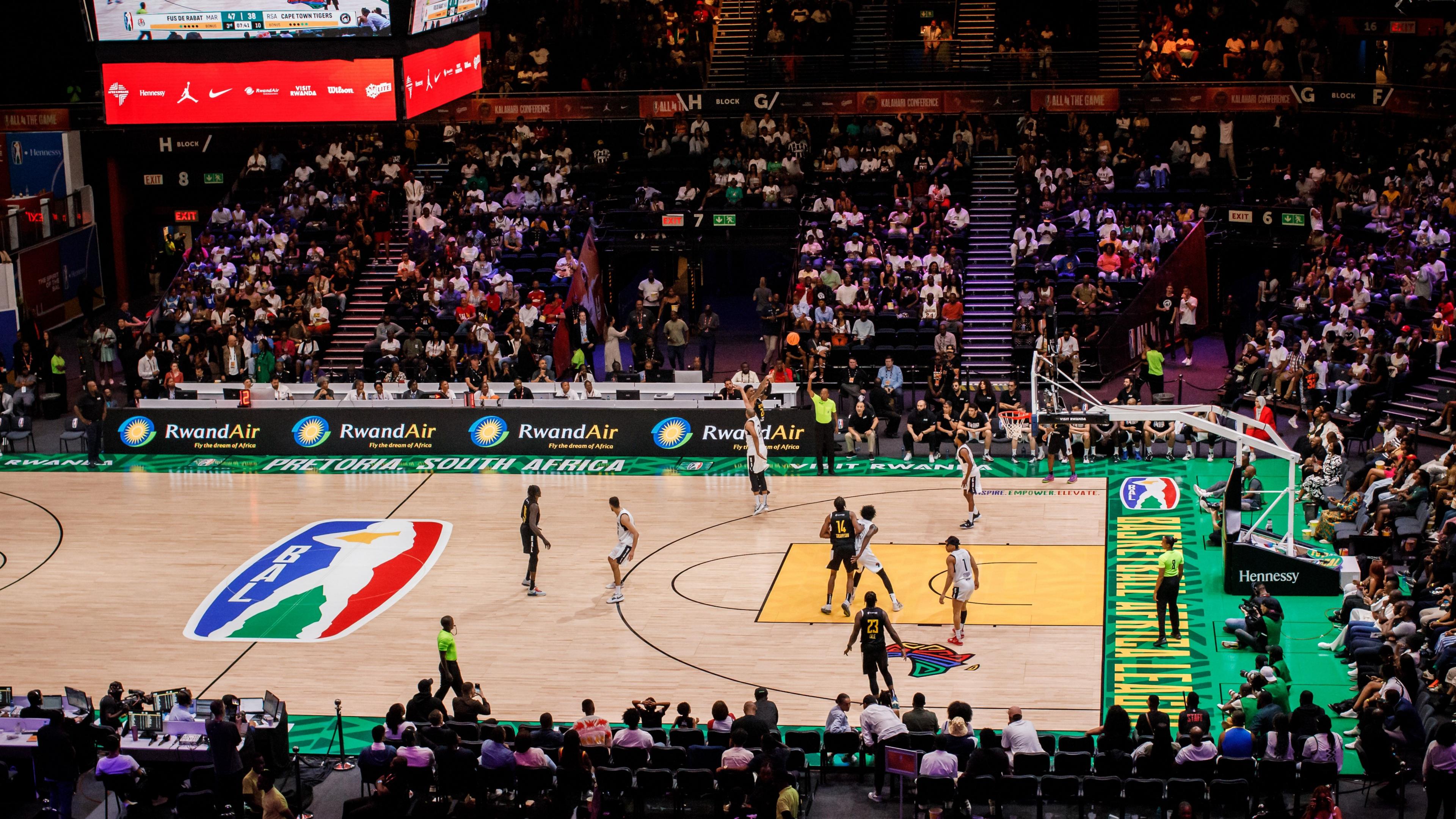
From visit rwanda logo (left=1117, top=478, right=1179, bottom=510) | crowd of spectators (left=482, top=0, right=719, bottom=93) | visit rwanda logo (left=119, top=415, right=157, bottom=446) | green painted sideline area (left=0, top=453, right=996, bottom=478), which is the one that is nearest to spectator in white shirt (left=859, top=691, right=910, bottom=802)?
visit rwanda logo (left=1117, top=478, right=1179, bottom=510)

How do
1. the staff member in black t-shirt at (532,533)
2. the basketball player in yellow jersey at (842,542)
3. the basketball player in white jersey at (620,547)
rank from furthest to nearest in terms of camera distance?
the staff member in black t-shirt at (532,533) < the basketball player in white jersey at (620,547) < the basketball player in yellow jersey at (842,542)

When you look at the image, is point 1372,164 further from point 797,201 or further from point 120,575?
point 120,575

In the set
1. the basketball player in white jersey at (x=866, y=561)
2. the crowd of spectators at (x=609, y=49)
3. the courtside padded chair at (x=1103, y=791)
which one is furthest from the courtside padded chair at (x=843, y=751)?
the crowd of spectators at (x=609, y=49)

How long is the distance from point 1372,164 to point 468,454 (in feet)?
70.3

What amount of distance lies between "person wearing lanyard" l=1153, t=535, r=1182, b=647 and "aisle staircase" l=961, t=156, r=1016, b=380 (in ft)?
43.0

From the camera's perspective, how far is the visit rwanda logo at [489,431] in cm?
3231

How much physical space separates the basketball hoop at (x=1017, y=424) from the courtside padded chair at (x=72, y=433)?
728 inches

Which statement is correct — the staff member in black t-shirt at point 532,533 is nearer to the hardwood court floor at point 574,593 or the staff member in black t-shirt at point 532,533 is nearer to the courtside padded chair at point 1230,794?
the hardwood court floor at point 574,593

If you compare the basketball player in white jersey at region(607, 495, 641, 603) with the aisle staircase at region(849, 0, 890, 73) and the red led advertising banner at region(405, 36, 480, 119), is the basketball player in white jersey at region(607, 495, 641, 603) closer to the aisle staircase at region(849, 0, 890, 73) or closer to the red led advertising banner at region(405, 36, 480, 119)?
the red led advertising banner at region(405, 36, 480, 119)

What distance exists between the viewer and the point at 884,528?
26719mm

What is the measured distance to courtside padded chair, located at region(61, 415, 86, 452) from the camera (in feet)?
110

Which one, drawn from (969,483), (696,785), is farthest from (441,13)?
(696,785)

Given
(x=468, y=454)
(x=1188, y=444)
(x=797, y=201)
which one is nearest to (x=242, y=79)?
(x=468, y=454)

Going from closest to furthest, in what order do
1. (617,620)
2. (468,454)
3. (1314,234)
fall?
(617,620)
(468,454)
(1314,234)
